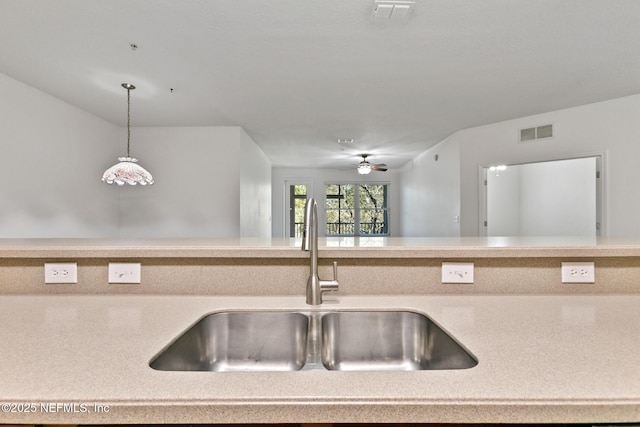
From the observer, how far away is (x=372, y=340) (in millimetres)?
1040

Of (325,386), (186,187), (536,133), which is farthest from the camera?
(186,187)

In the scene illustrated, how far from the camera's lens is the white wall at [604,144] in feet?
12.7

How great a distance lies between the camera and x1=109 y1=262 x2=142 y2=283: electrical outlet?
3.86 feet

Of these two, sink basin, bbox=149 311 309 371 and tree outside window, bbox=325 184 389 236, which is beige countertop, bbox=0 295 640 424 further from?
tree outside window, bbox=325 184 389 236

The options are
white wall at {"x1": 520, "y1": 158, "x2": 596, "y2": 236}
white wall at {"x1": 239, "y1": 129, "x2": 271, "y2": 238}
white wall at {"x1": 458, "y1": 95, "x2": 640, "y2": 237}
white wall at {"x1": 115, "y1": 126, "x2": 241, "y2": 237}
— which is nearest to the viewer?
white wall at {"x1": 458, "y1": 95, "x2": 640, "y2": 237}

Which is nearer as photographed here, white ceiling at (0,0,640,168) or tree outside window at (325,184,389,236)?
white ceiling at (0,0,640,168)

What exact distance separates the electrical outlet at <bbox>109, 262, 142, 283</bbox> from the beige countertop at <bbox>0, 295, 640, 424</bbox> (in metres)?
0.34

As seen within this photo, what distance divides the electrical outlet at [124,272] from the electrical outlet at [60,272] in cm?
13

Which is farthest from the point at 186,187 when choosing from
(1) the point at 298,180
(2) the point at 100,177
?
(1) the point at 298,180

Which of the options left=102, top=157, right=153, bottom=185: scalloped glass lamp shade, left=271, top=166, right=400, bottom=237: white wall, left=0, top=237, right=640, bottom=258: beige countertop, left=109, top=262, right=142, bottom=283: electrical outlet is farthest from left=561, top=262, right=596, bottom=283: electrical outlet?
left=271, top=166, right=400, bottom=237: white wall

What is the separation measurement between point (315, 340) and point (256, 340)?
18 cm

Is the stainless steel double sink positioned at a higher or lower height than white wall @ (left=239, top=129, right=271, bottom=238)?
lower

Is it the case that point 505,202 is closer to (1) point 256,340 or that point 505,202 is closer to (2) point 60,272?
(1) point 256,340

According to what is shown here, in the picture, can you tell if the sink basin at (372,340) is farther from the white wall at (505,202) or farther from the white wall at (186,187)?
the white wall at (505,202)
